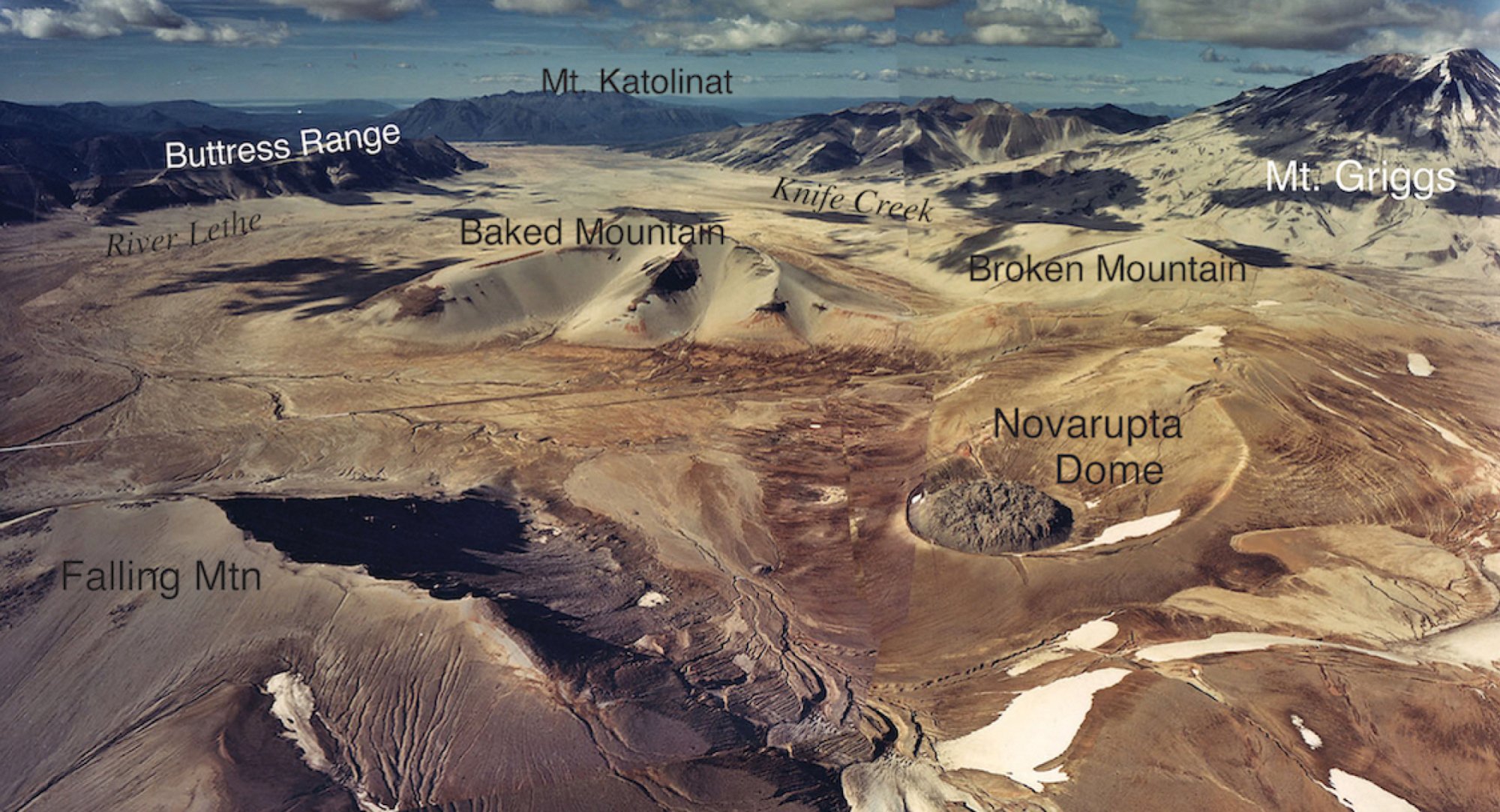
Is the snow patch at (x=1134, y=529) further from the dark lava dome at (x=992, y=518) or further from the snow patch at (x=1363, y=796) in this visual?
the snow patch at (x=1363, y=796)

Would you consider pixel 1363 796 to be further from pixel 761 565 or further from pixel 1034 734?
pixel 761 565

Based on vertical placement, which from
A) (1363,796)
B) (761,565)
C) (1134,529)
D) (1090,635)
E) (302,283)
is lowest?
(761,565)

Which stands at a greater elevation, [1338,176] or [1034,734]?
[1338,176]

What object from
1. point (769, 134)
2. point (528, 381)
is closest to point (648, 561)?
point (528, 381)

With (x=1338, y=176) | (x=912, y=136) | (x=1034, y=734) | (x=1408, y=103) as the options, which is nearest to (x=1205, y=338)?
(x=1034, y=734)

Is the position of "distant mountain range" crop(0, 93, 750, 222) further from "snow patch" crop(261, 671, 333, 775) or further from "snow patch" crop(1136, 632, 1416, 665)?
"snow patch" crop(1136, 632, 1416, 665)

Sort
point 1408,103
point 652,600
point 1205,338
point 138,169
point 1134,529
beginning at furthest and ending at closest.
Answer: point 138,169
point 1408,103
point 1205,338
point 1134,529
point 652,600

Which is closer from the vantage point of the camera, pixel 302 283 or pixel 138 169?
pixel 302 283

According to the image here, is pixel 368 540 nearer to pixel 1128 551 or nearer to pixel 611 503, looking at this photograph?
pixel 611 503
